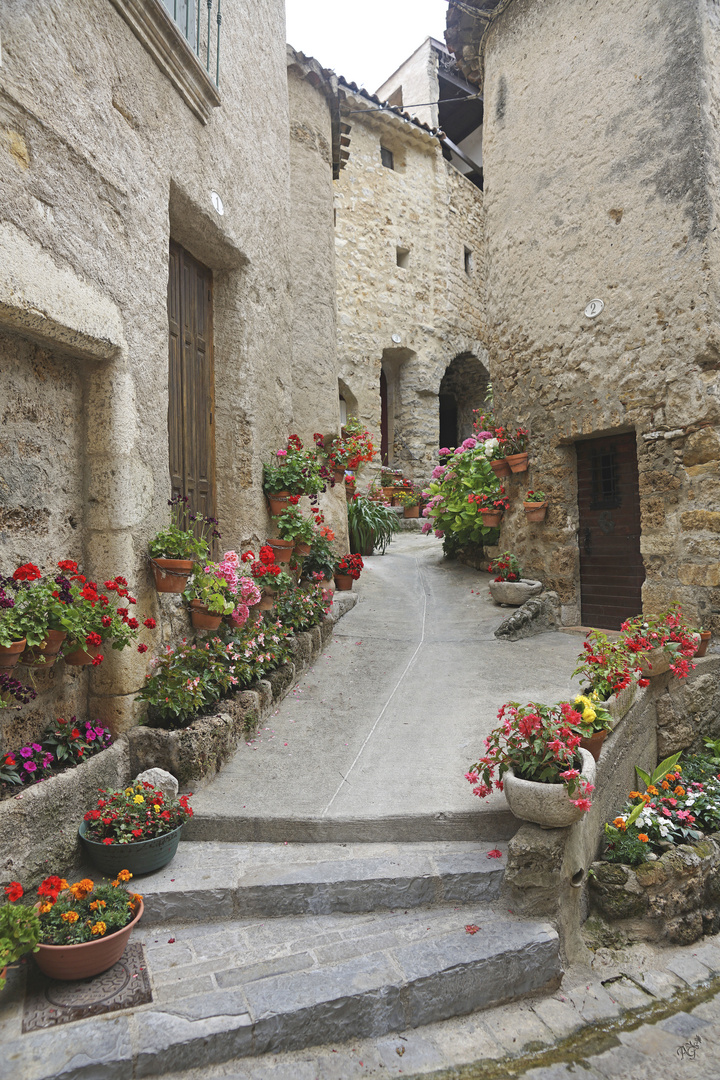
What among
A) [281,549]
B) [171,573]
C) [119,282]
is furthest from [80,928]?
[281,549]

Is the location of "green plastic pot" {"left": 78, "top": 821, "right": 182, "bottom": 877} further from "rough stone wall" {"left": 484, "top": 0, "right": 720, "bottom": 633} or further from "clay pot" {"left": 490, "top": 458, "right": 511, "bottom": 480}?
"clay pot" {"left": 490, "top": 458, "right": 511, "bottom": 480}

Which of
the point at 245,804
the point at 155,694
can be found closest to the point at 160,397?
the point at 155,694

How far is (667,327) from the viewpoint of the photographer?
557 cm

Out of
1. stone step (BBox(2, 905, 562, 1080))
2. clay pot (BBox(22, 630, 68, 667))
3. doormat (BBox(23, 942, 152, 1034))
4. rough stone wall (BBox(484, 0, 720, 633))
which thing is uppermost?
rough stone wall (BBox(484, 0, 720, 633))

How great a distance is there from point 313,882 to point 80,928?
90 centimetres

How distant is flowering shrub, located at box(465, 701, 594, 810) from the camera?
2.70 metres

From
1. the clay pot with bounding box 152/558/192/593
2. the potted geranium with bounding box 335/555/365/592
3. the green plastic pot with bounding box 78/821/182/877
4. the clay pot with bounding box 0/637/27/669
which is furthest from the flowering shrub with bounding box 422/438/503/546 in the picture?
the clay pot with bounding box 0/637/27/669

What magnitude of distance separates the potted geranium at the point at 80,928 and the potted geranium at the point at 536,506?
5.31 metres

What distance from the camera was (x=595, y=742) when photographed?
3324 millimetres

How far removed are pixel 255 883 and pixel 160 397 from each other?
2.52m

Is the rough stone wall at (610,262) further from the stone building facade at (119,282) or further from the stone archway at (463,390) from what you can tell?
the stone archway at (463,390)

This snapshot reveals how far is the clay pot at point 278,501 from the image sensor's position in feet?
16.8

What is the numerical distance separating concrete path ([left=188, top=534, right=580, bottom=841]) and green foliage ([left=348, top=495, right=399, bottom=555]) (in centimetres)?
197

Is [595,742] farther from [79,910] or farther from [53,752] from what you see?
[53,752]
